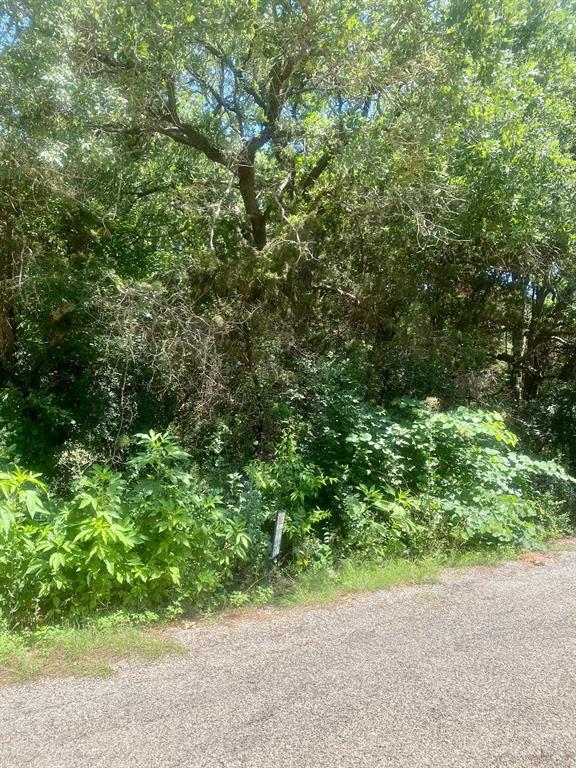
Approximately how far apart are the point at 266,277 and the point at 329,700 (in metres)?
6.24

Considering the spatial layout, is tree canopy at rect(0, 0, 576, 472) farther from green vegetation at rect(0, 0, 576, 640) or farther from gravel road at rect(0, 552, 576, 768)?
gravel road at rect(0, 552, 576, 768)

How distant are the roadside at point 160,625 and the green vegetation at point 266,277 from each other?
0.10m

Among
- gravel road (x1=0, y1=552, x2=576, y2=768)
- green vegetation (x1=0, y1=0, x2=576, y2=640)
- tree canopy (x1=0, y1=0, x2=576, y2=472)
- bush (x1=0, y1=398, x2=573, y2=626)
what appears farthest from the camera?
tree canopy (x1=0, y1=0, x2=576, y2=472)

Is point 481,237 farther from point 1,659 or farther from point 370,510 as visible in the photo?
point 1,659

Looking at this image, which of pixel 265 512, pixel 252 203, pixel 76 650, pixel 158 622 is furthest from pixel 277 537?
pixel 252 203

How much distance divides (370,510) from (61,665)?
3.69 metres

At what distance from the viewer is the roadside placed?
3961 mm

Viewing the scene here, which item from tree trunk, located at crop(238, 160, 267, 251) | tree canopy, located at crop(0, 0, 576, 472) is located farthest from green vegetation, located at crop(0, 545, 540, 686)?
tree trunk, located at crop(238, 160, 267, 251)

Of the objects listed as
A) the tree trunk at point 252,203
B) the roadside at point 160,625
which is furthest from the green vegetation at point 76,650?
the tree trunk at point 252,203

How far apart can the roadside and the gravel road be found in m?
0.16

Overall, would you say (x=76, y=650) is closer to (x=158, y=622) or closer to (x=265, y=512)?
(x=158, y=622)

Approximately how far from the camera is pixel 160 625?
15.5ft

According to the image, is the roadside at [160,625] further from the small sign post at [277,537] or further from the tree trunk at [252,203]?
the tree trunk at [252,203]

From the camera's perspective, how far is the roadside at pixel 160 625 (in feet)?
13.0
